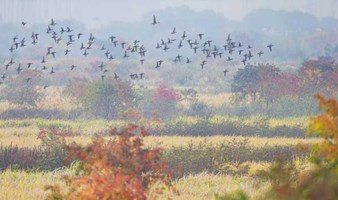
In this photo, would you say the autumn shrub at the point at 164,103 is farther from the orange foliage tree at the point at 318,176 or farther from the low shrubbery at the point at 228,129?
the orange foliage tree at the point at 318,176

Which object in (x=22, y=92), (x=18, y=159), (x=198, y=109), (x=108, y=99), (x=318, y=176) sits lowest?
(x=198, y=109)

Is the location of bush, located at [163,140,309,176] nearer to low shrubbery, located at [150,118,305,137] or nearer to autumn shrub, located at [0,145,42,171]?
autumn shrub, located at [0,145,42,171]

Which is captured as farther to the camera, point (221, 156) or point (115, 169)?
point (221, 156)

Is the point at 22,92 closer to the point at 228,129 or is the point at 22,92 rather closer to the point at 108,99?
the point at 108,99

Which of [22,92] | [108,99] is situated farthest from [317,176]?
[22,92]

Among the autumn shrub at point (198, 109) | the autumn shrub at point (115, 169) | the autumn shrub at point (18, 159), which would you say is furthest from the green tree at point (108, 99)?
the autumn shrub at point (115, 169)

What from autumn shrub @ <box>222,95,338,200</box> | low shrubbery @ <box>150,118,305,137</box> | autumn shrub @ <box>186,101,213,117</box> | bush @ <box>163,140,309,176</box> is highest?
autumn shrub @ <box>222,95,338,200</box>

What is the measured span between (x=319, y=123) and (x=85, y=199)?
10.8 ft

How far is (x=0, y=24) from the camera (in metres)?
178

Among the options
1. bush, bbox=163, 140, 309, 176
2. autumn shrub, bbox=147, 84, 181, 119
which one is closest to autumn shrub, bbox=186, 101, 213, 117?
autumn shrub, bbox=147, 84, 181, 119

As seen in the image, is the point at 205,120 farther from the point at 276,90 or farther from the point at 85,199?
the point at 85,199

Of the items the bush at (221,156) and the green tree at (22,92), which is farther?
the green tree at (22,92)

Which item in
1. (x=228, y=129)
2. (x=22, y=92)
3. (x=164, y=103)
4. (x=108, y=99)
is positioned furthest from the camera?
(x=22, y=92)

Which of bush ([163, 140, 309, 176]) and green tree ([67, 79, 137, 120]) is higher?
bush ([163, 140, 309, 176])
